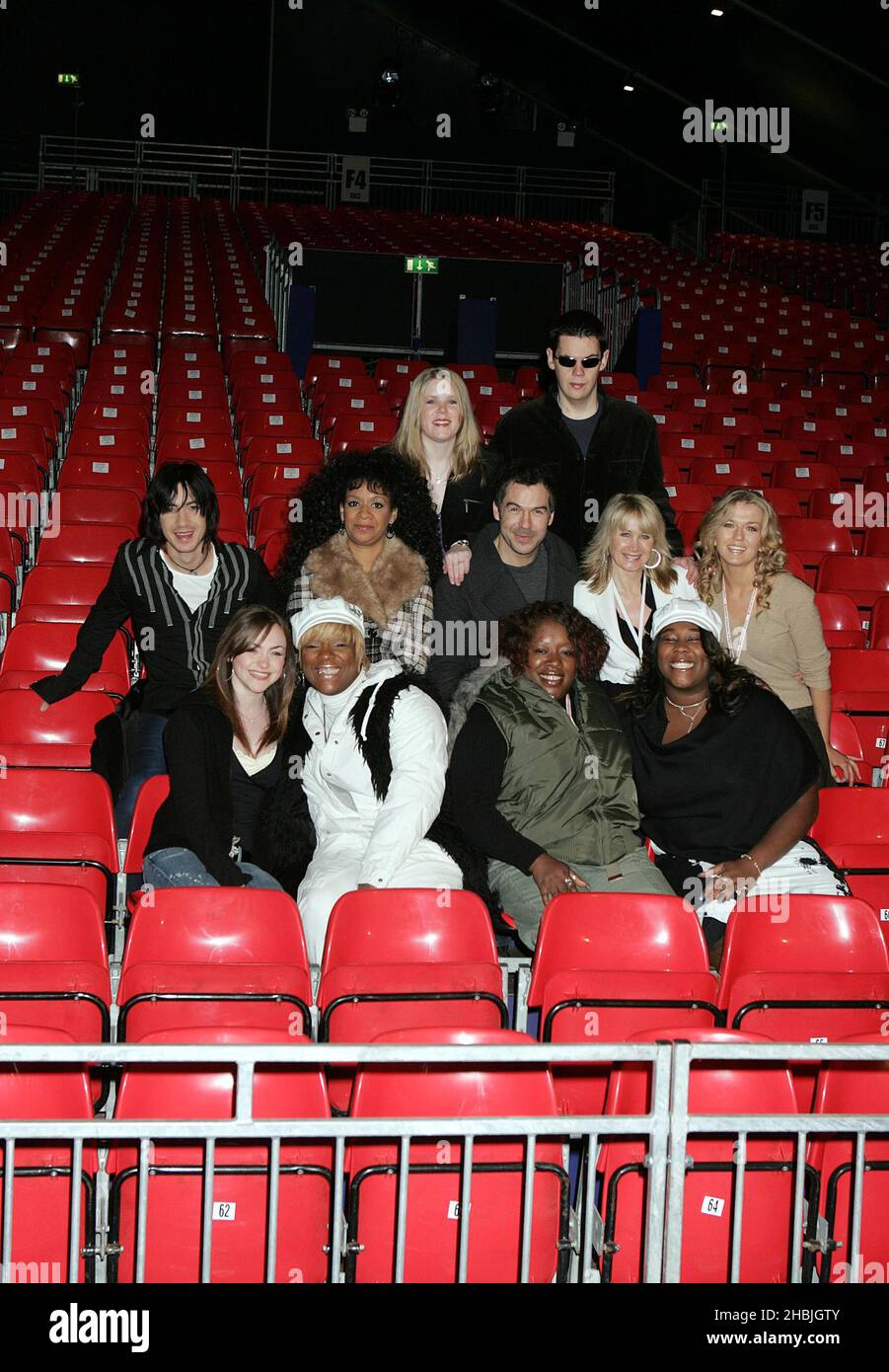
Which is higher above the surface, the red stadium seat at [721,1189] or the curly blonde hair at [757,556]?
the curly blonde hair at [757,556]

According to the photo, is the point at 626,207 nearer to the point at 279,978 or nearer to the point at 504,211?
the point at 504,211

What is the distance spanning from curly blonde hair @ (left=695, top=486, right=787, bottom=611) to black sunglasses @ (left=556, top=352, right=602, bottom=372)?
0.75 metres

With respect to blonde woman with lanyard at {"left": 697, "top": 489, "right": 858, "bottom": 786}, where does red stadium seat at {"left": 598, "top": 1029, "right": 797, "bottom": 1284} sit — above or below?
below

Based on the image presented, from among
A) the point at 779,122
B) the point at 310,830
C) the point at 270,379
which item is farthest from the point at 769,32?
the point at 310,830

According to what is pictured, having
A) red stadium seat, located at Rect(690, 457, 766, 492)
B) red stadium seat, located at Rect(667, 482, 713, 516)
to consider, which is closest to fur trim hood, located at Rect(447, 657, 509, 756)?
red stadium seat, located at Rect(667, 482, 713, 516)

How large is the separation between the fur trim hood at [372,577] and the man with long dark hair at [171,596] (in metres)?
0.23

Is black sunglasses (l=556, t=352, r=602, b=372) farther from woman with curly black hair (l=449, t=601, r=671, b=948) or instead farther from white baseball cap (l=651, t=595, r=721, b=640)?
woman with curly black hair (l=449, t=601, r=671, b=948)

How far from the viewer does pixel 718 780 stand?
4078 millimetres

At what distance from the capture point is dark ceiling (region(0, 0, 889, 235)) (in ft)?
66.2

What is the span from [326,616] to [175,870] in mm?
864

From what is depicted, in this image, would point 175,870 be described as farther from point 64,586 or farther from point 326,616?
point 64,586

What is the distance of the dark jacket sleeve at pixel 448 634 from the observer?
4.52 m

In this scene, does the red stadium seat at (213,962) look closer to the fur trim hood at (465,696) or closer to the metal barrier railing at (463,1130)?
the metal barrier railing at (463,1130)

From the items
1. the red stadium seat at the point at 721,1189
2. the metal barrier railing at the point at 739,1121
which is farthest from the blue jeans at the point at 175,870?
the metal barrier railing at the point at 739,1121
